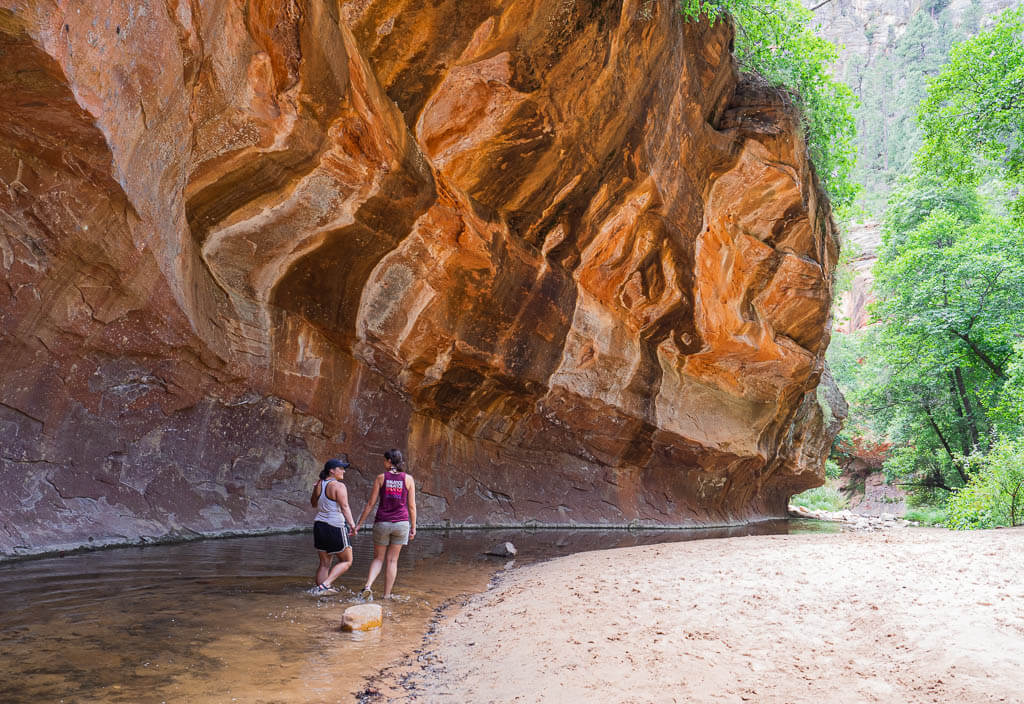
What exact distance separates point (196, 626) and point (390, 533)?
1829 mm

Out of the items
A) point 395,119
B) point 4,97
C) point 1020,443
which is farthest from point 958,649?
point 1020,443

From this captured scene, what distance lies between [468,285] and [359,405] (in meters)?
2.91

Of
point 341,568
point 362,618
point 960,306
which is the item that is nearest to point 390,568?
point 341,568

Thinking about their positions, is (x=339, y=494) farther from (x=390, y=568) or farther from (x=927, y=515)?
(x=927, y=515)

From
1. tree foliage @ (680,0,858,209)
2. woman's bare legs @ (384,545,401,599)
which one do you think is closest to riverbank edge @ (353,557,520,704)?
woman's bare legs @ (384,545,401,599)

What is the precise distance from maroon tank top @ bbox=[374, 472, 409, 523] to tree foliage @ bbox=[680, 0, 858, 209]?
30.2 ft

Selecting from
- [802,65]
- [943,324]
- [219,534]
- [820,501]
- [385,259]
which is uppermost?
[802,65]

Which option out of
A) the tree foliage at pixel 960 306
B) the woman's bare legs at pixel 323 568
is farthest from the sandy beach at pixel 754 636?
the tree foliage at pixel 960 306

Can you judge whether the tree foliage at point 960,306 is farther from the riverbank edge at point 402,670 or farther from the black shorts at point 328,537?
the black shorts at point 328,537

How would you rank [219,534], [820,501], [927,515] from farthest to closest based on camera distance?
1. [820,501]
2. [927,515]
3. [219,534]

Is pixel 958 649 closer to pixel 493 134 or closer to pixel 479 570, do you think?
pixel 479 570

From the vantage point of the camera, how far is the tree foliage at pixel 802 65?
1242 centimetres

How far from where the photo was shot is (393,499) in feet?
19.6

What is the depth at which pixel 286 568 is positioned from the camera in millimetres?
6887
